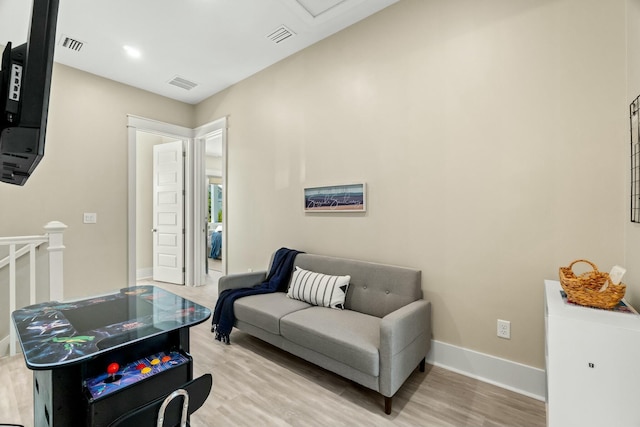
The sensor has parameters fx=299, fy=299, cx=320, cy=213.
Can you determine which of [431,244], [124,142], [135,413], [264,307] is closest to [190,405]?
[135,413]

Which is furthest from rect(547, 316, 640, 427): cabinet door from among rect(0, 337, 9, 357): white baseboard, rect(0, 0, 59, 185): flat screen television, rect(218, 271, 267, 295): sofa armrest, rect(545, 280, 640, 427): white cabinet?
rect(0, 337, 9, 357): white baseboard

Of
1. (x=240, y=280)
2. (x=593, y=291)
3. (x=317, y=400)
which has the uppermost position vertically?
(x=593, y=291)

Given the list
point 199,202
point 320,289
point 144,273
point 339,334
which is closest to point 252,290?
point 320,289

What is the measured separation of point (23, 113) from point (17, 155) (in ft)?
0.50

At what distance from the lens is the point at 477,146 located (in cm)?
215

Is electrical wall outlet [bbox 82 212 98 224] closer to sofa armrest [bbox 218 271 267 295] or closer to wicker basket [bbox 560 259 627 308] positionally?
sofa armrest [bbox 218 271 267 295]

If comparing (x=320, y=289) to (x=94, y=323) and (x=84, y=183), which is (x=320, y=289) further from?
(x=84, y=183)

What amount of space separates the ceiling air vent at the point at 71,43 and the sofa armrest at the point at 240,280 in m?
2.82

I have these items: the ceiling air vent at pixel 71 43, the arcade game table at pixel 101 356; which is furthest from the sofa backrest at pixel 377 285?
the ceiling air vent at pixel 71 43

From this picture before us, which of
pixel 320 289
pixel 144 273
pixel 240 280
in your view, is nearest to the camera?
pixel 320 289

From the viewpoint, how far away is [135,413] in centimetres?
77

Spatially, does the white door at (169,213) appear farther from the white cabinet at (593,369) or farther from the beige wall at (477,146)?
the white cabinet at (593,369)

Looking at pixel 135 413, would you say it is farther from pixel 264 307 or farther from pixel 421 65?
pixel 421 65

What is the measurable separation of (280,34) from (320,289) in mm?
2491
